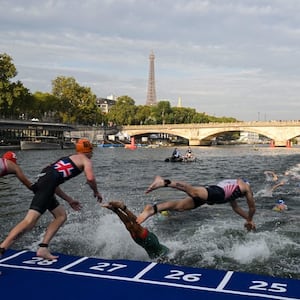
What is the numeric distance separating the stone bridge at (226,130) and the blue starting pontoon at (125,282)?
104m

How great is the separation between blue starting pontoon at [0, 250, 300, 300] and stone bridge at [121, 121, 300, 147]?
10398 cm

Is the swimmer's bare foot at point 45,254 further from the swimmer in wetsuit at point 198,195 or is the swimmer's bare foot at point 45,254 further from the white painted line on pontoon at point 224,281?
the white painted line on pontoon at point 224,281

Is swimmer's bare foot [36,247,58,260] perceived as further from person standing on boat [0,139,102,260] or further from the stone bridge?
the stone bridge

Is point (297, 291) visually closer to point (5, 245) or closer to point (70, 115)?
point (5, 245)

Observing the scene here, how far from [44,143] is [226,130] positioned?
47.7 m

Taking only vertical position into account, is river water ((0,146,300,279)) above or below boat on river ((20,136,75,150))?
above

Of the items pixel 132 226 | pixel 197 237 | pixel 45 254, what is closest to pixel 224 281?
pixel 132 226

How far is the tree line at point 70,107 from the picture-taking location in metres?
78.4

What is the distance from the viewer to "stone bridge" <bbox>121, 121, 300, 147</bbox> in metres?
107

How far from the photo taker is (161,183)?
26.0ft

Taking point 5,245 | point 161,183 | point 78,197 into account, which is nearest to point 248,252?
point 161,183

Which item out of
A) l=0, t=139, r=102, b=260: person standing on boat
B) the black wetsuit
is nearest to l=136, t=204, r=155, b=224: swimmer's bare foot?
l=0, t=139, r=102, b=260: person standing on boat

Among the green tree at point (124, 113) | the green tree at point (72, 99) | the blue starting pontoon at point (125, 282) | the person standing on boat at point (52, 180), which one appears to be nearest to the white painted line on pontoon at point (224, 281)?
the blue starting pontoon at point (125, 282)

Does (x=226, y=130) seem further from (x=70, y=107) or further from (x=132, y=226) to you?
(x=132, y=226)
